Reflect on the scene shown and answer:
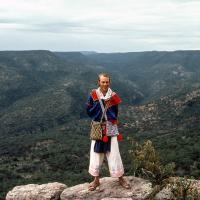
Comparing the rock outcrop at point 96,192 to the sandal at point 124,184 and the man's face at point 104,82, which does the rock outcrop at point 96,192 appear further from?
the man's face at point 104,82

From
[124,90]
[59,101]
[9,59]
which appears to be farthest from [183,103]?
[9,59]

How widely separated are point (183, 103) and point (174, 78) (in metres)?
121

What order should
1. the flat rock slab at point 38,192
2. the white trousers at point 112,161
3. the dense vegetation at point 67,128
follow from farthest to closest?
the dense vegetation at point 67,128 → the flat rock slab at point 38,192 → the white trousers at point 112,161

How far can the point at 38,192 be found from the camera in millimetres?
11586

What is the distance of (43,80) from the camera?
175375 mm

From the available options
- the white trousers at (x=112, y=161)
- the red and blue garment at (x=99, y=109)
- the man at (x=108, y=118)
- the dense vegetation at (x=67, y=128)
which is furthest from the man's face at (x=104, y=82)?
the dense vegetation at (x=67, y=128)

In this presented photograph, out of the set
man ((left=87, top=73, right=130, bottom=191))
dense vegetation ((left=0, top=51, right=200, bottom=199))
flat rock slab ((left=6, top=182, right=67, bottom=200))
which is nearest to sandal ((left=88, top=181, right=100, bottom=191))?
man ((left=87, top=73, right=130, bottom=191))

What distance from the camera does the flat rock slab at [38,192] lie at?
11492 millimetres

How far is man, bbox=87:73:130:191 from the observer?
1048cm

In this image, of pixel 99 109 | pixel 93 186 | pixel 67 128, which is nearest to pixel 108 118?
pixel 99 109

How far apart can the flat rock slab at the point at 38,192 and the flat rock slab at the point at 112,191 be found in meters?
0.37

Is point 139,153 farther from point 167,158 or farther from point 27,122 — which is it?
point 27,122

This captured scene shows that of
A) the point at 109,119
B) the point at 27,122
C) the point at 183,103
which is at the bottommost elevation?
the point at 27,122

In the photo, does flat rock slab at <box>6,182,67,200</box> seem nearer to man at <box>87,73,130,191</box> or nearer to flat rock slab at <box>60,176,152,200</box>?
flat rock slab at <box>60,176,152,200</box>
